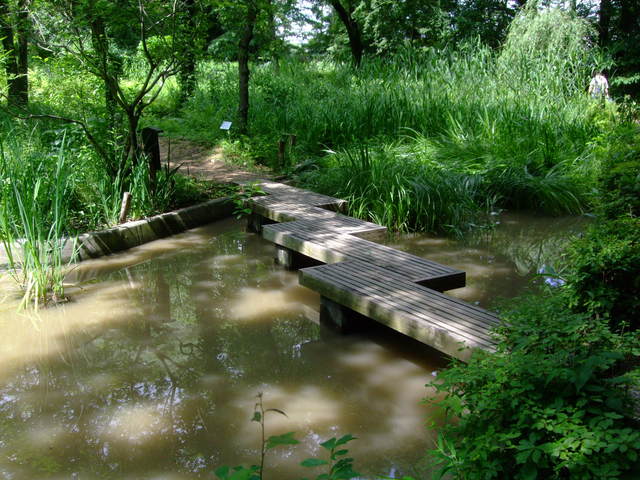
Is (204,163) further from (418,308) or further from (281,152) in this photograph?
(418,308)

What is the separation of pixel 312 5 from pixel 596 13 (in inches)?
496

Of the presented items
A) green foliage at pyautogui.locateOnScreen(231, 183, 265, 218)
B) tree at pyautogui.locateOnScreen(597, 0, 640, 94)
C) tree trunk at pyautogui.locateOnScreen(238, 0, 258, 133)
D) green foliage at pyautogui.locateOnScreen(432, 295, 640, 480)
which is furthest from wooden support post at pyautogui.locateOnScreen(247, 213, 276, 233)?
tree at pyautogui.locateOnScreen(597, 0, 640, 94)

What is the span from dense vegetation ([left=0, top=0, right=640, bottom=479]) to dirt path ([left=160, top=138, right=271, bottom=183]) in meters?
0.27

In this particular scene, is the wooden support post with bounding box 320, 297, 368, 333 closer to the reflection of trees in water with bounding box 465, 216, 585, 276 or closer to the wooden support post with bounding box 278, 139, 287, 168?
the reflection of trees in water with bounding box 465, 216, 585, 276

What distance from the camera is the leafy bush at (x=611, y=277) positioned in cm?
279

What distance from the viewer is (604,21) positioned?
53.1 ft

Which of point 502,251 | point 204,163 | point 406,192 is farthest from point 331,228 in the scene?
point 204,163

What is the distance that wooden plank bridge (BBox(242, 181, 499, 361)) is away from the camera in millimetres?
3279

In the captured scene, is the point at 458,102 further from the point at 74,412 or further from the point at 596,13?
the point at 596,13

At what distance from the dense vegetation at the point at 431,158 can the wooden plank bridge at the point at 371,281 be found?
9.7 inches

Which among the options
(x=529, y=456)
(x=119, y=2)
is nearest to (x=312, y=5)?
(x=119, y=2)

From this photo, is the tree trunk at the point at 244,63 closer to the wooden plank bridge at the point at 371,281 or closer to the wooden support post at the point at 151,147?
the wooden support post at the point at 151,147

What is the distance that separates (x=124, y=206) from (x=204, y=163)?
3468mm

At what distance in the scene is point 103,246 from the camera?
219 inches
